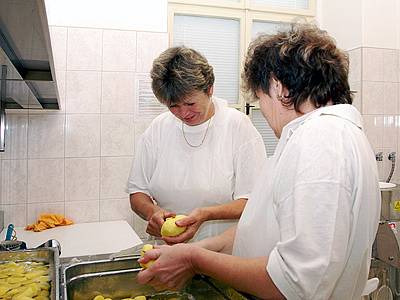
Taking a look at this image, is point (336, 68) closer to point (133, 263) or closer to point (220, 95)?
point (133, 263)

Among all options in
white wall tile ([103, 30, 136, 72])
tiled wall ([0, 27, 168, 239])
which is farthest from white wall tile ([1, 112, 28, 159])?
white wall tile ([103, 30, 136, 72])

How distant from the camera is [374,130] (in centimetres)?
319

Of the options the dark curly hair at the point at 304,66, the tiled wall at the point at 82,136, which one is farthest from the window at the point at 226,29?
the dark curly hair at the point at 304,66

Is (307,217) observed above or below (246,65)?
below

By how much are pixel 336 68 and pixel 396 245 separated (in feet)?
6.58

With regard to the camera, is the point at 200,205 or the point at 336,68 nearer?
the point at 336,68

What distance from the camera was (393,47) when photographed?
3229mm

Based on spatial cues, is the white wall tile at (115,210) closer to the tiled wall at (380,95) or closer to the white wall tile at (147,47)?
the white wall tile at (147,47)

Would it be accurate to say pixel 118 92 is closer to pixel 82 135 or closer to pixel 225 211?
pixel 82 135

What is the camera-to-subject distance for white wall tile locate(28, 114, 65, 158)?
2621 millimetres

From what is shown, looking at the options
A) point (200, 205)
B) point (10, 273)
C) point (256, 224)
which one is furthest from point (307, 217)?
point (200, 205)

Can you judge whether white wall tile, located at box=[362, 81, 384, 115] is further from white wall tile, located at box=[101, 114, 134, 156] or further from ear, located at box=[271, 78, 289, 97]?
ear, located at box=[271, 78, 289, 97]

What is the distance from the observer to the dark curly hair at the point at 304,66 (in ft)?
3.29

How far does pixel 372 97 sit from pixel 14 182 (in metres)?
2.57
